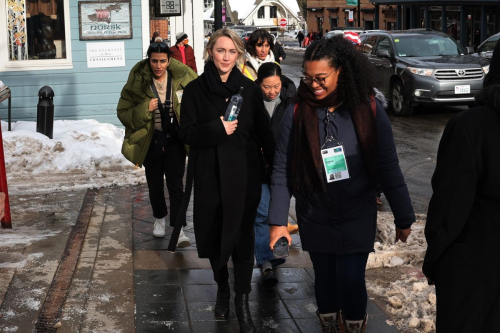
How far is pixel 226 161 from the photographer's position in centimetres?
539

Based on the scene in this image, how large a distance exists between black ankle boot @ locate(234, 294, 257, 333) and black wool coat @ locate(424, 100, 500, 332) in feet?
6.38

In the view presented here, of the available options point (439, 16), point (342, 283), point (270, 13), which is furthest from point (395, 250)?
point (270, 13)

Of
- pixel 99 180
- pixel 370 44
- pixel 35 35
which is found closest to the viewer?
pixel 99 180

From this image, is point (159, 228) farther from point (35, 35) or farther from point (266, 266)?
point (35, 35)

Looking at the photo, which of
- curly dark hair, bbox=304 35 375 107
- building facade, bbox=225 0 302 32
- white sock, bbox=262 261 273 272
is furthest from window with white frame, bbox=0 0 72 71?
building facade, bbox=225 0 302 32

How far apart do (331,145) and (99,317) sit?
83.2 inches

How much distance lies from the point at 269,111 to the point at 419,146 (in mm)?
7959

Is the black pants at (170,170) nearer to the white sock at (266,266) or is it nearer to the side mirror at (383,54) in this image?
the white sock at (266,266)

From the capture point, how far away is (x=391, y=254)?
6992 mm

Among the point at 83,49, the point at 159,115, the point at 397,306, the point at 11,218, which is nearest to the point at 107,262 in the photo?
the point at 159,115

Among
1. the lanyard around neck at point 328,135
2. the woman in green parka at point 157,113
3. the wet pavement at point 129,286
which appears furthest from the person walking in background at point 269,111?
the lanyard around neck at point 328,135

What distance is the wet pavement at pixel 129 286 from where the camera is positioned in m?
5.55

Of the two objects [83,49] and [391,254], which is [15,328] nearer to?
[391,254]

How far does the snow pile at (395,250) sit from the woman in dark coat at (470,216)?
3.29 meters
